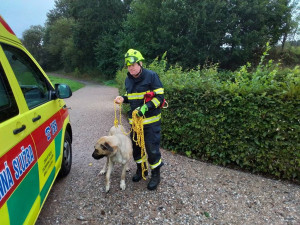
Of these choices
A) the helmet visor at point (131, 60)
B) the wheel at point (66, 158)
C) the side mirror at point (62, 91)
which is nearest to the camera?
the helmet visor at point (131, 60)

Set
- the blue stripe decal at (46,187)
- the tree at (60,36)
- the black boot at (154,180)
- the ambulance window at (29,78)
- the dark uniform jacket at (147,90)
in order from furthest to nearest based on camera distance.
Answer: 1. the tree at (60,36)
2. the black boot at (154,180)
3. the dark uniform jacket at (147,90)
4. the blue stripe decal at (46,187)
5. the ambulance window at (29,78)

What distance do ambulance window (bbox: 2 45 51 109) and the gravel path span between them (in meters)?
1.55

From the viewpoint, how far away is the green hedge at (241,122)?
3.48m

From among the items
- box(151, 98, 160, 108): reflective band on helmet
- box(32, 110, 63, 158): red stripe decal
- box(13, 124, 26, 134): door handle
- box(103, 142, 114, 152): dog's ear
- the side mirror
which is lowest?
box(103, 142, 114, 152): dog's ear

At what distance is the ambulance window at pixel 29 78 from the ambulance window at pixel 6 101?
29cm

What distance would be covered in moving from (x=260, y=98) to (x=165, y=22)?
21753 millimetres

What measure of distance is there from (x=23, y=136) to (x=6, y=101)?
1.06ft

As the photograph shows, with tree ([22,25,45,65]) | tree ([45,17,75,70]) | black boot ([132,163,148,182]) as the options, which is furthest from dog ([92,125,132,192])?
tree ([22,25,45,65])

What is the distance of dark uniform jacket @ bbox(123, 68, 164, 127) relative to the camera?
9.74 feet

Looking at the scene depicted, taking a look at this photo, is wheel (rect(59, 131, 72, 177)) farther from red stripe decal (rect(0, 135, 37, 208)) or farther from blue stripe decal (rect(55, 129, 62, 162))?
red stripe decal (rect(0, 135, 37, 208))

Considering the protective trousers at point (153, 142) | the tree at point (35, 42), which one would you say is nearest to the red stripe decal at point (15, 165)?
the protective trousers at point (153, 142)

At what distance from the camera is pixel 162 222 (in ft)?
9.11

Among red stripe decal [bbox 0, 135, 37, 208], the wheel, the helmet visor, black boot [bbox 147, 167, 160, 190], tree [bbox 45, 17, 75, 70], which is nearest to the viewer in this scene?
red stripe decal [bbox 0, 135, 37, 208]

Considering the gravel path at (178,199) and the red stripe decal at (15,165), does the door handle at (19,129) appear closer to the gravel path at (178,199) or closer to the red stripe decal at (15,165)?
the red stripe decal at (15,165)
